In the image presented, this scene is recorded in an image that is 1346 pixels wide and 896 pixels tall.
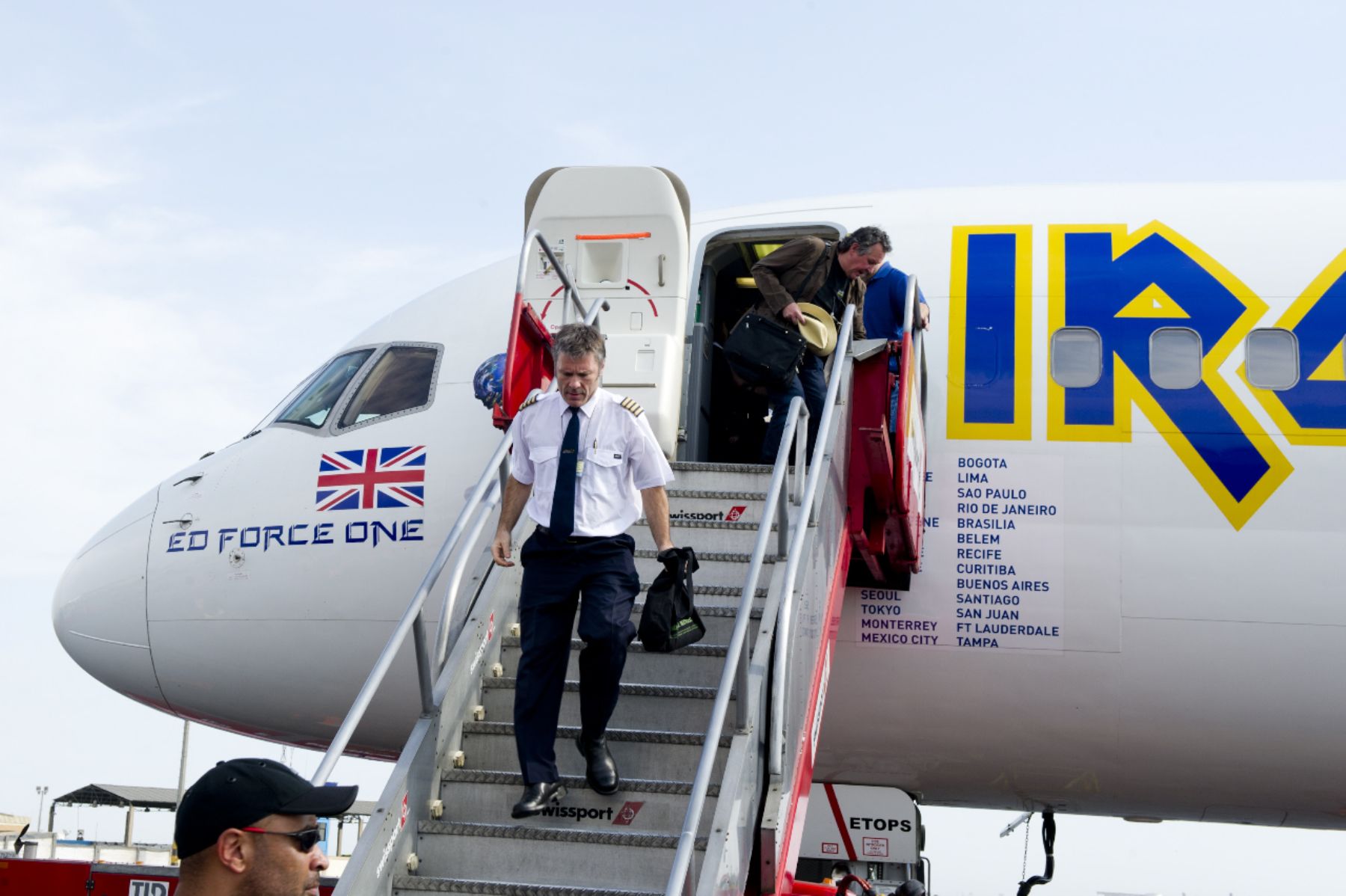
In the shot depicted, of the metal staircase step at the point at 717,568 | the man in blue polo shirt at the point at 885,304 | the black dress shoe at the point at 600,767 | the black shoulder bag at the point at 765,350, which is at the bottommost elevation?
the black dress shoe at the point at 600,767

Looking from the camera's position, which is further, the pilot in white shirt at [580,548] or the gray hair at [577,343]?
the gray hair at [577,343]

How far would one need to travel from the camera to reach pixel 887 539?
638cm

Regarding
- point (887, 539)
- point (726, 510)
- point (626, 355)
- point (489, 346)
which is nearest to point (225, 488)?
point (489, 346)

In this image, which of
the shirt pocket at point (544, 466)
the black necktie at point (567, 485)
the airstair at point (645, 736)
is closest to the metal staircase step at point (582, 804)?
the airstair at point (645, 736)

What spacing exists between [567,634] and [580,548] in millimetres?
292

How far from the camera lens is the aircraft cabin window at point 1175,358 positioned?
677 centimetres

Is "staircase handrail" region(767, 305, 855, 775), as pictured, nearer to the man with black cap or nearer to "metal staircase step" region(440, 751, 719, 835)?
"metal staircase step" region(440, 751, 719, 835)

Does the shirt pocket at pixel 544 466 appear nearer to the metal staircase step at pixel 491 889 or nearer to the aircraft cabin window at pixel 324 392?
the metal staircase step at pixel 491 889

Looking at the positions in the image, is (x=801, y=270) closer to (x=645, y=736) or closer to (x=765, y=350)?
(x=765, y=350)

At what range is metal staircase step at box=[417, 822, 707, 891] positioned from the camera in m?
4.50

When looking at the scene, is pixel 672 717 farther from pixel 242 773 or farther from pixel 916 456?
pixel 242 773

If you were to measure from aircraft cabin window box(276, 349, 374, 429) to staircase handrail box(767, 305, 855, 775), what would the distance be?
335 centimetres

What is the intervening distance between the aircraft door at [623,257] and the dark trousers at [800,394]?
46cm

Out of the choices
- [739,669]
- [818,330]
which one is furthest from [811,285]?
[739,669]
